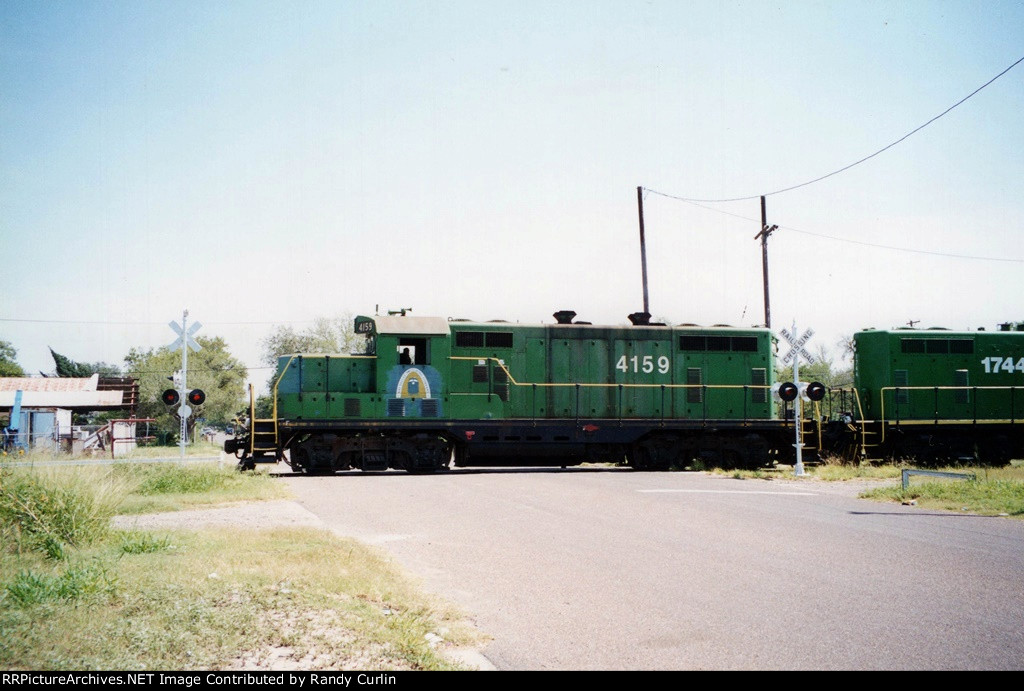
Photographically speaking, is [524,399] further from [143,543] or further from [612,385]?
[143,543]

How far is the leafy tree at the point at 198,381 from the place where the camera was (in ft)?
251

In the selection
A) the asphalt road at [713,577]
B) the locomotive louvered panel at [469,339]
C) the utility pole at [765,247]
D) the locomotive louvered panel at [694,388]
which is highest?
the utility pole at [765,247]

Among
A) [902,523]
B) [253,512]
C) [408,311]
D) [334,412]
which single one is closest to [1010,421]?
[902,523]

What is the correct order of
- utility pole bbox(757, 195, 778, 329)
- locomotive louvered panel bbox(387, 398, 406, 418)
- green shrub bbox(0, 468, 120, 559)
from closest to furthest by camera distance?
green shrub bbox(0, 468, 120, 559), locomotive louvered panel bbox(387, 398, 406, 418), utility pole bbox(757, 195, 778, 329)

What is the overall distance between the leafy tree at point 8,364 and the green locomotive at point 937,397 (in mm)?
97113

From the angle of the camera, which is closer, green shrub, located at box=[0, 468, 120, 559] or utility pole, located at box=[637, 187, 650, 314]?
green shrub, located at box=[0, 468, 120, 559]

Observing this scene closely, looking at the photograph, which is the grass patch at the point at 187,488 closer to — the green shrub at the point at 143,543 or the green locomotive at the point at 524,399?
the green locomotive at the point at 524,399

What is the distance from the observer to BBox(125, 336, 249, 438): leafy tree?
76.5 m

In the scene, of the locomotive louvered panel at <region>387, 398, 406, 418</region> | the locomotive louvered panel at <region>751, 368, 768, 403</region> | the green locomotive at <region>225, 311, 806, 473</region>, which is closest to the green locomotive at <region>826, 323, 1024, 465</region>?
the locomotive louvered panel at <region>751, 368, 768, 403</region>

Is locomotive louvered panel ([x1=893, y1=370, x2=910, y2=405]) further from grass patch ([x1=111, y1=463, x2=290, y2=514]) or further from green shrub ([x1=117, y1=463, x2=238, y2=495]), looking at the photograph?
green shrub ([x1=117, y1=463, x2=238, y2=495])

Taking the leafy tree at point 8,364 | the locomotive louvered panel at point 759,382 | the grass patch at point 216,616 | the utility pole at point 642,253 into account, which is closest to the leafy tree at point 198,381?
the leafy tree at point 8,364

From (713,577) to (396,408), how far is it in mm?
14332

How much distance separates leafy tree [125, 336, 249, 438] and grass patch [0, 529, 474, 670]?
70159mm
